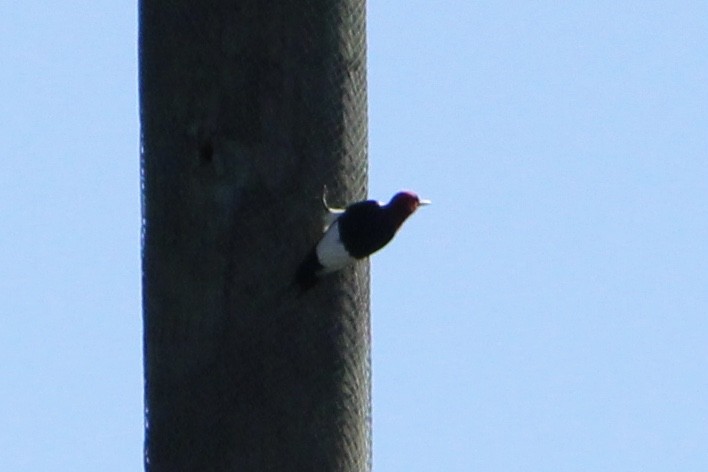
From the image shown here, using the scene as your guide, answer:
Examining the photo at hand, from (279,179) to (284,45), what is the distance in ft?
1.11

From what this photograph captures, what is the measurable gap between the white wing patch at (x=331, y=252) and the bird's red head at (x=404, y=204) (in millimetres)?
481

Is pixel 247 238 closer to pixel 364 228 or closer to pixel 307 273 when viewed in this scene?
pixel 307 273

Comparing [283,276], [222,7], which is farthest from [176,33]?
[283,276]

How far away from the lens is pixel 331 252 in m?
8.52

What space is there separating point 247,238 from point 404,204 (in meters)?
0.89

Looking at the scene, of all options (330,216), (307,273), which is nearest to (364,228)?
(330,216)

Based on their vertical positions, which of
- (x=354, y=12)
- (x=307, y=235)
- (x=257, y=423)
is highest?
(x=354, y=12)

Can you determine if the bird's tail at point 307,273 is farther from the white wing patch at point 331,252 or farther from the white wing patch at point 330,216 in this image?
the white wing patch at point 330,216

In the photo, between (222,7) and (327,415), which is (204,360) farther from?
(222,7)

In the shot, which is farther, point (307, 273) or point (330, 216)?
point (330, 216)

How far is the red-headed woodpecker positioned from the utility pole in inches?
1.9

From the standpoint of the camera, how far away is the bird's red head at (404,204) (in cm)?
911

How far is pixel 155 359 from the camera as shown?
27.5ft

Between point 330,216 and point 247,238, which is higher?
point 330,216
